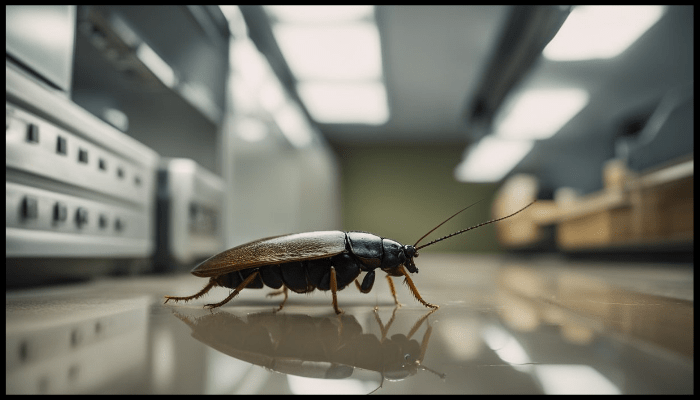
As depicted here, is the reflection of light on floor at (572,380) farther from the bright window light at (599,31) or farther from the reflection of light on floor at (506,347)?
the bright window light at (599,31)

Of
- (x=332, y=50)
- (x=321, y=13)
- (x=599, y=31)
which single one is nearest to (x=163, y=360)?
(x=599, y=31)

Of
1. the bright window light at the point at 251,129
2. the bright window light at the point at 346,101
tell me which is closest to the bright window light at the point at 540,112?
the bright window light at the point at 346,101

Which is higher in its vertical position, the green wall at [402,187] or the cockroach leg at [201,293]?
the green wall at [402,187]

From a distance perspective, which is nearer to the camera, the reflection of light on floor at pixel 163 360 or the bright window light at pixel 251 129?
the reflection of light on floor at pixel 163 360

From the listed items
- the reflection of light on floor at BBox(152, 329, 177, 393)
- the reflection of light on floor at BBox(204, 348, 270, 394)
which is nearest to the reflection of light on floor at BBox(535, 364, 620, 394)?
the reflection of light on floor at BBox(204, 348, 270, 394)

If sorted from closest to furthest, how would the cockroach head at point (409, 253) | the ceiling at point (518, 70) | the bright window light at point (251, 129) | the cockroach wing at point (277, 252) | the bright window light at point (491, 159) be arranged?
the cockroach wing at point (277, 252), the cockroach head at point (409, 253), the bright window light at point (251, 129), the ceiling at point (518, 70), the bright window light at point (491, 159)

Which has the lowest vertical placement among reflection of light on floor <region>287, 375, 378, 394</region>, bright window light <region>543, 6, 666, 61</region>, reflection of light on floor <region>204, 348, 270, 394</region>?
reflection of light on floor <region>287, 375, 378, 394</region>

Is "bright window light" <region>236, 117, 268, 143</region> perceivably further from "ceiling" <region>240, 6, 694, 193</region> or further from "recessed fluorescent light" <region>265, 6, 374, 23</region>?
"ceiling" <region>240, 6, 694, 193</region>
